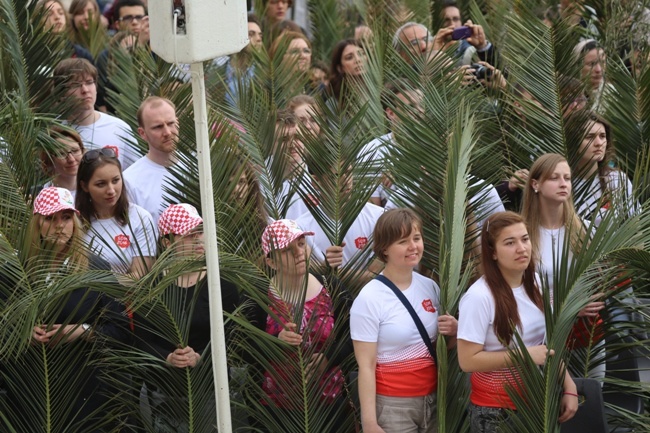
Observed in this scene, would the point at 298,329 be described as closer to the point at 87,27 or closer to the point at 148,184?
the point at 148,184

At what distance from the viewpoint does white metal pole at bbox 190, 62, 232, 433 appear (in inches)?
193

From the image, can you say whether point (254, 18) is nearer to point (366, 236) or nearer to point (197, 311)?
point (366, 236)

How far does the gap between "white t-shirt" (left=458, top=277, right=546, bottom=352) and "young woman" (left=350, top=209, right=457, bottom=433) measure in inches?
6.4

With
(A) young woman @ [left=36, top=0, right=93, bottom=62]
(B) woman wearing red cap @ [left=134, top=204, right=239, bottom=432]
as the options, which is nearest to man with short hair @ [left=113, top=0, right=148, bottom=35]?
(A) young woman @ [left=36, top=0, right=93, bottom=62]

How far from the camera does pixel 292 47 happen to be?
374 inches

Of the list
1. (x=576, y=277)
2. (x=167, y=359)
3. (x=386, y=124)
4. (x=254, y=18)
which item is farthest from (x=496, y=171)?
(x=254, y=18)

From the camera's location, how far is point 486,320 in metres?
5.32

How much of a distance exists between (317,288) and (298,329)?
376mm

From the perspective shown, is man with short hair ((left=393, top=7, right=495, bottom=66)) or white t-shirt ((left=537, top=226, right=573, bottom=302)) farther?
man with short hair ((left=393, top=7, right=495, bottom=66))

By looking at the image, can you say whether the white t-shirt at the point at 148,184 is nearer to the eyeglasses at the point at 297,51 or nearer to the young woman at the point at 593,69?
the eyeglasses at the point at 297,51

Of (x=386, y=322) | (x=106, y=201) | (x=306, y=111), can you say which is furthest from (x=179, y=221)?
(x=306, y=111)

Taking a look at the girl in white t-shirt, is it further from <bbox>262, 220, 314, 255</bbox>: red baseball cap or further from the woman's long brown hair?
<bbox>262, 220, 314, 255</bbox>: red baseball cap

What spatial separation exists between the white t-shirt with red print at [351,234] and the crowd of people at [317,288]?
0.04 ft

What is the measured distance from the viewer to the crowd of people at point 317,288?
537 centimetres
